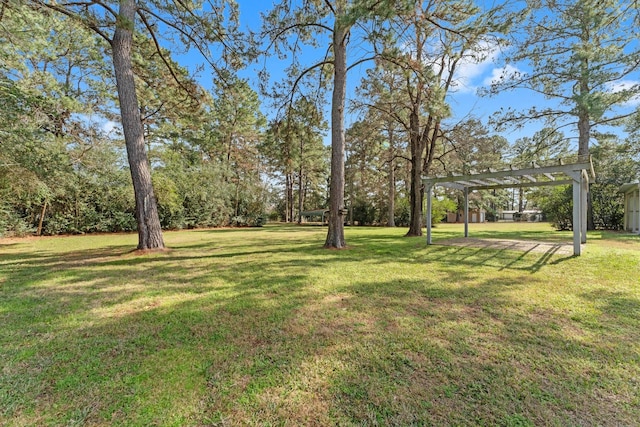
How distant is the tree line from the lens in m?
6.62

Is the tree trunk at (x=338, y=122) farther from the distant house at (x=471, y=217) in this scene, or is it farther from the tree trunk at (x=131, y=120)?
the distant house at (x=471, y=217)

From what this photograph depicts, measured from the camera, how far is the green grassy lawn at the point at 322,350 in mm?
1598

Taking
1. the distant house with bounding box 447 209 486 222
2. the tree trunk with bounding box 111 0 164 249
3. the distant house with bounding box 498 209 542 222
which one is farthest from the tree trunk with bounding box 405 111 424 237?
→ the distant house with bounding box 498 209 542 222

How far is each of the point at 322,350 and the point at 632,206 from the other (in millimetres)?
18052

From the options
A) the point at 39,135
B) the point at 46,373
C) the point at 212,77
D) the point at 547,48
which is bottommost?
the point at 46,373

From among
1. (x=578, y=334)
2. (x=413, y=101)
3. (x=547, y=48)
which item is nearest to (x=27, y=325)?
(x=578, y=334)

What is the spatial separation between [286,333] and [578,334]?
277cm

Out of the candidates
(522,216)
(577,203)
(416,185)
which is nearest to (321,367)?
(577,203)

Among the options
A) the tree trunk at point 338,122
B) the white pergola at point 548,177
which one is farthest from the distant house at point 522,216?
the tree trunk at point 338,122

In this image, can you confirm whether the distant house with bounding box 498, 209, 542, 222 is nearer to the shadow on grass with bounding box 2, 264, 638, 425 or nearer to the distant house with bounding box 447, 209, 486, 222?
the distant house with bounding box 447, 209, 486, 222

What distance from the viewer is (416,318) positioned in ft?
9.54

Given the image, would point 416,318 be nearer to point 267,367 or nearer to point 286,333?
point 286,333

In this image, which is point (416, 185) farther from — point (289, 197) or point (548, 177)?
point (289, 197)

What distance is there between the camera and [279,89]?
871 centimetres
